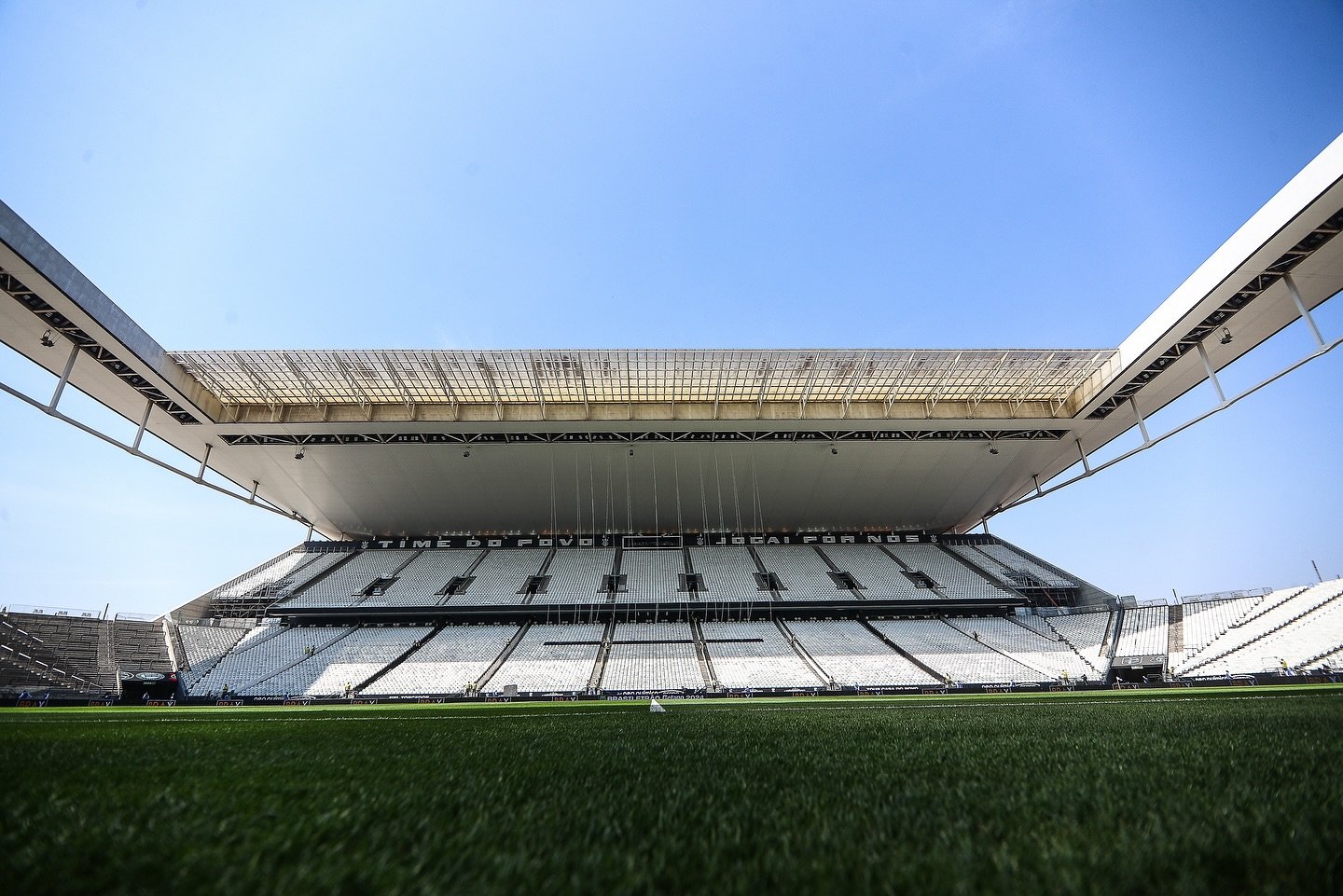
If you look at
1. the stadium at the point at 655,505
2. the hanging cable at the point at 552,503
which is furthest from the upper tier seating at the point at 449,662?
the hanging cable at the point at 552,503

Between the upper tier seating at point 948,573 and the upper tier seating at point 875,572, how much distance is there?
1.18 meters

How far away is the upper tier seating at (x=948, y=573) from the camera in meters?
33.5

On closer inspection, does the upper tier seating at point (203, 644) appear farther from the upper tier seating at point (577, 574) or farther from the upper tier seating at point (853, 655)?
the upper tier seating at point (853, 655)

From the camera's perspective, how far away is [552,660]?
2692cm

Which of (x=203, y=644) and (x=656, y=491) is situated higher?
(x=656, y=491)

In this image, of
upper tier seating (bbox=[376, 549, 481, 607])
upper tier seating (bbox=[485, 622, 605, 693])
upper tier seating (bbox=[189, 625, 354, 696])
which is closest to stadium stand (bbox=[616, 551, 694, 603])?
upper tier seating (bbox=[485, 622, 605, 693])

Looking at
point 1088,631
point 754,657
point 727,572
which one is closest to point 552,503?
point 727,572

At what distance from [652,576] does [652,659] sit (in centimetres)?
866

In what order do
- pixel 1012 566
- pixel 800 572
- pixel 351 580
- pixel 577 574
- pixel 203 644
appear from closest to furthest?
1. pixel 203 644
2. pixel 351 580
3. pixel 577 574
4. pixel 800 572
5. pixel 1012 566

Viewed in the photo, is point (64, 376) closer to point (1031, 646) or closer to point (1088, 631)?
point (1031, 646)

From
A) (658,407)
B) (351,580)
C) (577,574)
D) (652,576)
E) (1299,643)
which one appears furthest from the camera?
(577,574)

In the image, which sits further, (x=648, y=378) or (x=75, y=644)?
(x=75, y=644)

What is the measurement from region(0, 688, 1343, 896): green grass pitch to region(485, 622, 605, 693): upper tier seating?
2292 cm

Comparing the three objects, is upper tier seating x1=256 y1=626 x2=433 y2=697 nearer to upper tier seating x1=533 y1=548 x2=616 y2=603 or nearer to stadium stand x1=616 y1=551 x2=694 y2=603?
upper tier seating x1=533 y1=548 x2=616 y2=603
